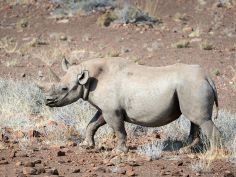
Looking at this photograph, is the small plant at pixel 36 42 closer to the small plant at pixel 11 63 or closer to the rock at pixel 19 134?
the small plant at pixel 11 63

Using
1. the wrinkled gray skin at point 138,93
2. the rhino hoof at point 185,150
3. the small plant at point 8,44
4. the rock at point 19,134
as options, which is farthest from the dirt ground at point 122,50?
the rock at point 19,134

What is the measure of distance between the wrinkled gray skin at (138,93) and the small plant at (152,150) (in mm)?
266

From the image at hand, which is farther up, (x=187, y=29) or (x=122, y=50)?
(x=187, y=29)

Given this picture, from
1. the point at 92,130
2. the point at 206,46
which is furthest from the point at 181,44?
the point at 92,130

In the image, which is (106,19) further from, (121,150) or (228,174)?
(228,174)

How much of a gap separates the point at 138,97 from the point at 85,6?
17.0 meters

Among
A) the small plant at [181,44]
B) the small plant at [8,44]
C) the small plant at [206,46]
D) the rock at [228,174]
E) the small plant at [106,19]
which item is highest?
the small plant at [106,19]

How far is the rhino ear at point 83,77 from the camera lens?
27.8ft

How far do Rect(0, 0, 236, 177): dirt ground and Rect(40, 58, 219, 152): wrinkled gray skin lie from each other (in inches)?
19.4

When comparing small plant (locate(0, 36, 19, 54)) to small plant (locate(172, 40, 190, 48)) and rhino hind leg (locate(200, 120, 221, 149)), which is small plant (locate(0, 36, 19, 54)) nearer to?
small plant (locate(172, 40, 190, 48))

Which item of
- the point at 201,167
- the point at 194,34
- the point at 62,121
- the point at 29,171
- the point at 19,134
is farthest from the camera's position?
the point at 194,34

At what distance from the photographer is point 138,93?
834cm

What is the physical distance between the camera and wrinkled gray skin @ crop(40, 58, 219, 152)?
26.6 ft

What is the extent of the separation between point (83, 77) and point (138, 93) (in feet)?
2.70
